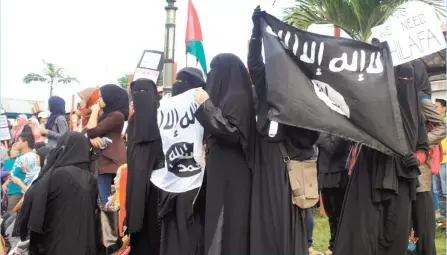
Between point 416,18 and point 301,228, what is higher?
point 416,18

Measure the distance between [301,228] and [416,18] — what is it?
1.87 metres

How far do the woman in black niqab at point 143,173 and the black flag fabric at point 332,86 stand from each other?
1403mm

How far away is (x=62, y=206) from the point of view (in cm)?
418

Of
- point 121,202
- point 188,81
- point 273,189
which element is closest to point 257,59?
point 188,81

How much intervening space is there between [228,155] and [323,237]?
3.57 metres

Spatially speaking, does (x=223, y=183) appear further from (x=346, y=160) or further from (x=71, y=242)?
(x=346, y=160)

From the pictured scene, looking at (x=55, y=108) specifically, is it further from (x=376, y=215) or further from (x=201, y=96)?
(x=376, y=215)

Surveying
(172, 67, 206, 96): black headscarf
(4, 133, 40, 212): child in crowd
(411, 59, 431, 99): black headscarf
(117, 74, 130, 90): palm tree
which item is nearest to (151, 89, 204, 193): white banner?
(172, 67, 206, 96): black headscarf

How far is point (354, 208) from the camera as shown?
3.74 meters

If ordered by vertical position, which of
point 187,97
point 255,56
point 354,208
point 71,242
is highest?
point 255,56

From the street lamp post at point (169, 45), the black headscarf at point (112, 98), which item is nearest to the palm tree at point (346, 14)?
the street lamp post at point (169, 45)

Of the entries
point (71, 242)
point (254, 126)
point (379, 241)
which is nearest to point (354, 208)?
point (379, 241)

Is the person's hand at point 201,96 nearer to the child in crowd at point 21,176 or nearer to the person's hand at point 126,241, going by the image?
the person's hand at point 126,241

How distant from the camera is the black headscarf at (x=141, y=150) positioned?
13.6 ft
